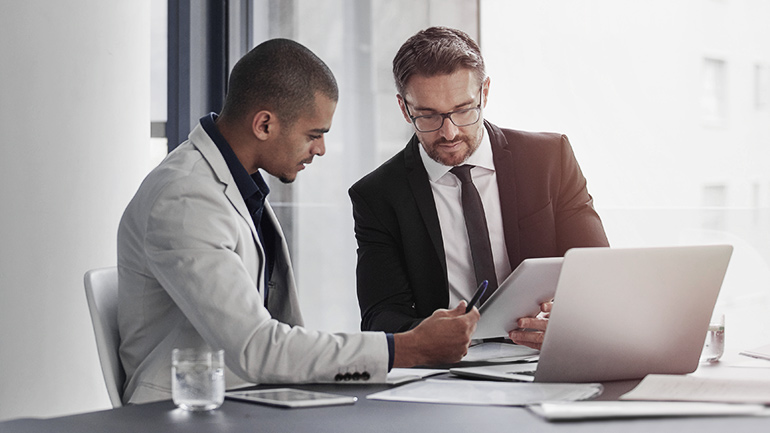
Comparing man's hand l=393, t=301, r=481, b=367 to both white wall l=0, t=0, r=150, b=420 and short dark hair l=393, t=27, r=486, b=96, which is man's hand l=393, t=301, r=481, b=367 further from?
white wall l=0, t=0, r=150, b=420

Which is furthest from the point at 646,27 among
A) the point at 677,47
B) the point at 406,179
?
the point at 406,179

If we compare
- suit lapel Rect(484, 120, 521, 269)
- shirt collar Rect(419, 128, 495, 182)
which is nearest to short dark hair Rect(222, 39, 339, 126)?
shirt collar Rect(419, 128, 495, 182)

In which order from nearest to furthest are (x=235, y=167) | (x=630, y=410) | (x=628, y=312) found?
(x=630, y=410), (x=628, y=312), (x=235, y=167)

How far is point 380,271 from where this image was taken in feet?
7.07

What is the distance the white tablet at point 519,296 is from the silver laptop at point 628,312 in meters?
0.17

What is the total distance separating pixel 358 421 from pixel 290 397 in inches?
7.8

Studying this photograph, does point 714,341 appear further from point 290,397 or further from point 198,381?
point 198,381

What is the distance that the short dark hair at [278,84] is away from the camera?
1834 mm

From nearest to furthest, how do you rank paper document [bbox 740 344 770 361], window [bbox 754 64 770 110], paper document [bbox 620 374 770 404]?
paper document [bbox 620 374 770 404], paper document [bbox 740 344 770 361], window [bbox 754 64 770 110]

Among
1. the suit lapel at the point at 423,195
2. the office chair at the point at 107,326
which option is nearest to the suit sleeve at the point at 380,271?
the suit lapel at the point at 423,195

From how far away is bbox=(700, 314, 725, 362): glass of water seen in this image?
5.35ft

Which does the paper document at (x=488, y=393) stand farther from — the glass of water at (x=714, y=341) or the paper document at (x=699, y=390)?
the glass of water at (x=714, y=341)

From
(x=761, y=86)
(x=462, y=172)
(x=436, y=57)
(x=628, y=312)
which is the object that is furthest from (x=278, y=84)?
(x=761, y=86)

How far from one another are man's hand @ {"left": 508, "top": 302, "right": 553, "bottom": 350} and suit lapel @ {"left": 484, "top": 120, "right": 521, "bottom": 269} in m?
0.48
